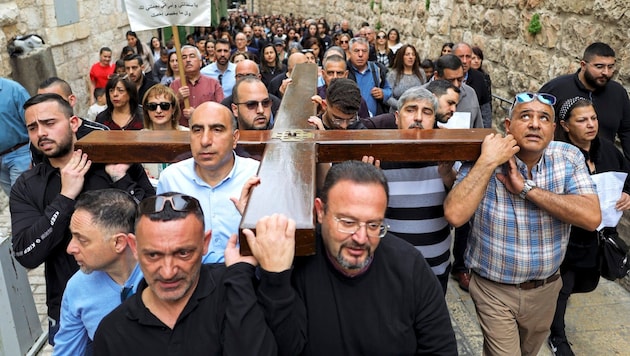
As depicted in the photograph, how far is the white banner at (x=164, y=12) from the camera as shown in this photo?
4.87 meters

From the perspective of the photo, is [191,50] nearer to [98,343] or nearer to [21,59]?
[21,59]

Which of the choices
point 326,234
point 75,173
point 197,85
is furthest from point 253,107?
point 197,85

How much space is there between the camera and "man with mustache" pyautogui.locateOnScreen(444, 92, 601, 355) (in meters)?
2.57

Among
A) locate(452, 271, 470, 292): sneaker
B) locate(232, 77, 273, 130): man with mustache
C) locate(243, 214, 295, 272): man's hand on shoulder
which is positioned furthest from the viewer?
locate(452, 271, 470, 292): sneaker

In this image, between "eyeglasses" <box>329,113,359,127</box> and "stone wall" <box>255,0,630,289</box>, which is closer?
"eyeglasses" <box>329,113,359,127</box>

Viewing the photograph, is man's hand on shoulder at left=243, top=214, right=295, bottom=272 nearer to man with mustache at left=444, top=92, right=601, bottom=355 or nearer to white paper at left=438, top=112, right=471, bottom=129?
man with mustache at left=444, top=92, right=601, bottom=355

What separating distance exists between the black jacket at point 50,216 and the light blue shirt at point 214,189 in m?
0.24

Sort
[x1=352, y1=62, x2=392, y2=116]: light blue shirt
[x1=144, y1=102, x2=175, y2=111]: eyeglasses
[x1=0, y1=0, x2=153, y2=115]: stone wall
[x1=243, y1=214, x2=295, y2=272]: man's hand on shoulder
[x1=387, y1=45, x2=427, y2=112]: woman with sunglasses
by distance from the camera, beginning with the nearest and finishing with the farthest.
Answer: [x1=243, y1=214, x2=295, y2=272]: man's hand on shoulder → [x1=144, y1=102, x2=175, y2=111]: eyeglasses → [x1=352, y1=62, x2=392, y2=116]: light blue shirt → [x1=387, y1=45, x2=427, y2=112]: woman with sunglasses → [x1=0, y1=0, x2=153, y2=115]: stone wall

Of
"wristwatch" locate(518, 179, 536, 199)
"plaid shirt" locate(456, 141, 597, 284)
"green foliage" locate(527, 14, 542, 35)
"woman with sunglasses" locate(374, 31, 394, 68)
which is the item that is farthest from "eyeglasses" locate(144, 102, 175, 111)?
"woman with sunglasses" locate(374, 31, 394, 68)

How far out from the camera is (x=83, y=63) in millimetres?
9469

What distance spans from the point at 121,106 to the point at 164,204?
3435mm

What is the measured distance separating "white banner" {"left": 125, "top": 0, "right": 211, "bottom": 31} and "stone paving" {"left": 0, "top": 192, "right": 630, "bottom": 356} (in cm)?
250

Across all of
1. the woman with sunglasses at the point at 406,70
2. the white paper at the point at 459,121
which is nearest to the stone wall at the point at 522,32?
the woman with sunglasses at the point at 406,70

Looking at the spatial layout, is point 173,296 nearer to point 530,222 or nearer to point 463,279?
point 530,222
